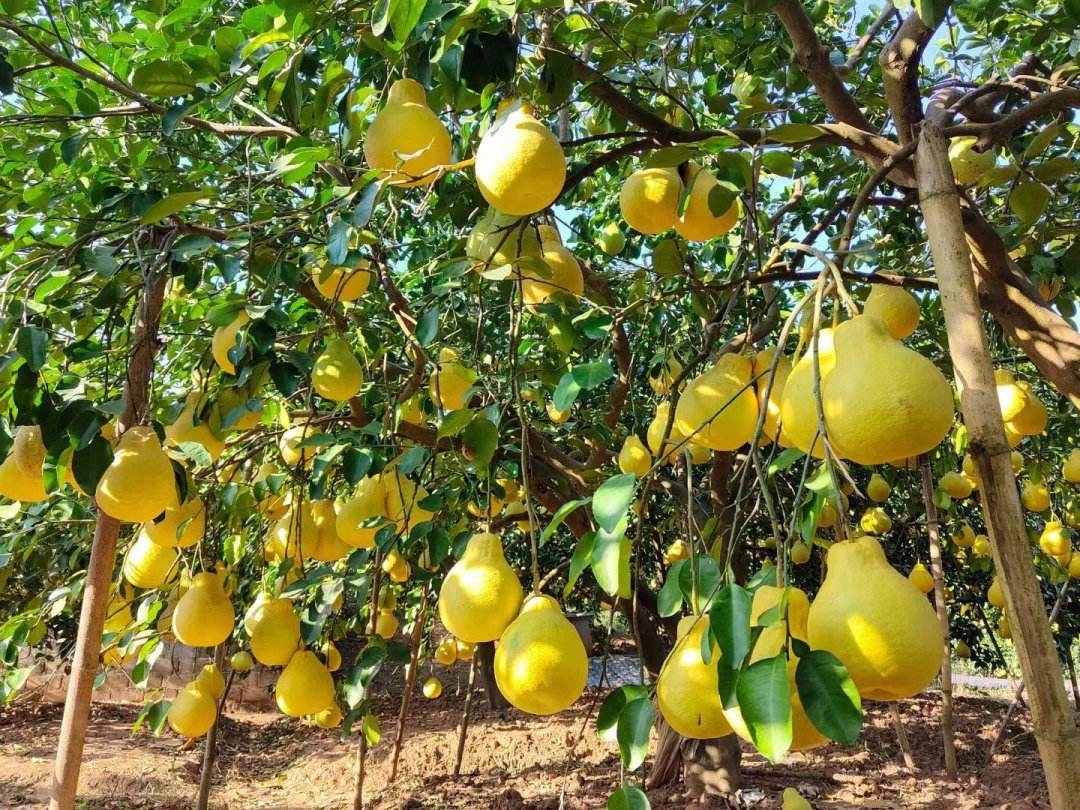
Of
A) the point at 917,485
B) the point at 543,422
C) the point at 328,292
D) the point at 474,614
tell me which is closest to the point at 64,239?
the point at 328,292

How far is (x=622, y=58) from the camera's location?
1698 mm

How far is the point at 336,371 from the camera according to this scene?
1.76m

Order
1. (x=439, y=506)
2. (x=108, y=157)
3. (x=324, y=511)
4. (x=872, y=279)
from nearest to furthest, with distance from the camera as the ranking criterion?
(x=872, y=279), (x=439, y=506), (x=324, y=511), (x=108, y=157)

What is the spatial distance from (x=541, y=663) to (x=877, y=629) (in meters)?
0.45

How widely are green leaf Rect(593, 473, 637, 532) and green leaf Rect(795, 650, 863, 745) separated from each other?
210 millimetres

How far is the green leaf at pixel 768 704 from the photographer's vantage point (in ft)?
1.85

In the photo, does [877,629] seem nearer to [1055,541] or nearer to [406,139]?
[406,139]

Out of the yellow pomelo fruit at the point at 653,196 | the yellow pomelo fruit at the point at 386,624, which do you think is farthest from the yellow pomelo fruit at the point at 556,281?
the yellow pomelo fruit at the point at 386,624

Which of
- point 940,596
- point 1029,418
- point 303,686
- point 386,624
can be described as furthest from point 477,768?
point 1029,418

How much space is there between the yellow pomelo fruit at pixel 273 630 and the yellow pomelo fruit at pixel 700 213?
4.92ft

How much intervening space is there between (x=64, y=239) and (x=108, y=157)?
Result: 85 cm

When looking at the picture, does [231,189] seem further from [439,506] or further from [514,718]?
[514,718]


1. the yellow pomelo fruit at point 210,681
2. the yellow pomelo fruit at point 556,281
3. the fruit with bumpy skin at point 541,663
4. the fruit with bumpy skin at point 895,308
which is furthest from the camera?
the yellow pomelo fruit at point 210,681

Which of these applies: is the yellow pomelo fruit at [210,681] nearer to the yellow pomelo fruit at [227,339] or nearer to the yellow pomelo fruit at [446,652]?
the yellow pomelo fruit at [227,339]
